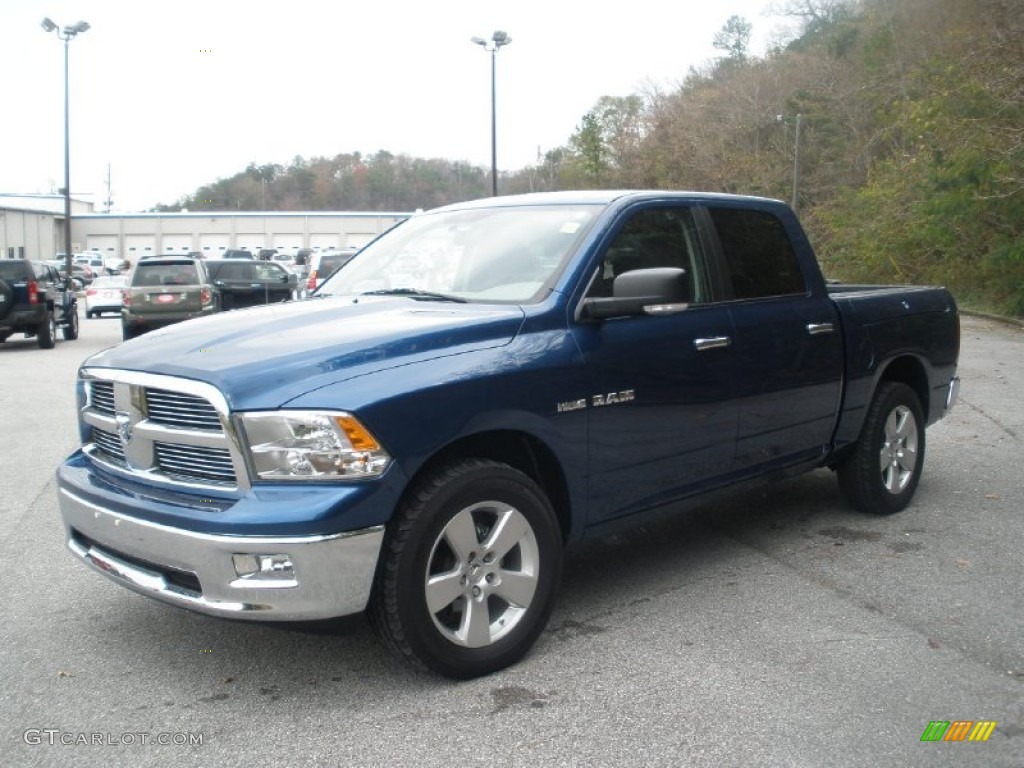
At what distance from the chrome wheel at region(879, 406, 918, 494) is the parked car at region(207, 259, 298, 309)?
1945cm

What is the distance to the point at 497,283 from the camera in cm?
457

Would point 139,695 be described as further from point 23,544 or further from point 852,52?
point 852,52

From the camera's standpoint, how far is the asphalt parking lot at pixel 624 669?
131 inches

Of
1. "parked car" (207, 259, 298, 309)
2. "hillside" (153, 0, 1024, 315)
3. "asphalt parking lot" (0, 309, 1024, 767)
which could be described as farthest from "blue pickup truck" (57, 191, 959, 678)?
"parked car" (207, 259, 298, 309)

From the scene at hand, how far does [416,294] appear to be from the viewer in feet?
15.6

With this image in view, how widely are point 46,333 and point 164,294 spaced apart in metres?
2.32

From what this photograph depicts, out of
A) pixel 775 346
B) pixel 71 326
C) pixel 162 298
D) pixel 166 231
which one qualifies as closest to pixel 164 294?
pixel 162 298

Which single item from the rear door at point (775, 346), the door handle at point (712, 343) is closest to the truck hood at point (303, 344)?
the door handle at point (712, 343)

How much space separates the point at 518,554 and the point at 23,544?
329cm

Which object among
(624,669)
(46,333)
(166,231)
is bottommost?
(624,669)

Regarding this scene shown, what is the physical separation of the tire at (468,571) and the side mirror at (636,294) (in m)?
0.79

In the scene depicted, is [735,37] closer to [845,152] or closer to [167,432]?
[845,152]

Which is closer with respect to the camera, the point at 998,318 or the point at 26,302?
the point at 26,302

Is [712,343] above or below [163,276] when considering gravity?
below
